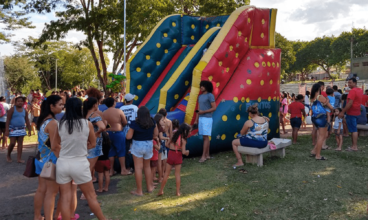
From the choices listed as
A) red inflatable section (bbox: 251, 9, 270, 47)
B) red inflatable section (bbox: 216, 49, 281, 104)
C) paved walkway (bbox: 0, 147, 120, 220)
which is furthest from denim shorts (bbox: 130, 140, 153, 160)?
red inflatable section (bbox: 251, 9, 270, 47)

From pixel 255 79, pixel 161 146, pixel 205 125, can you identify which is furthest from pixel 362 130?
pixel 161 146

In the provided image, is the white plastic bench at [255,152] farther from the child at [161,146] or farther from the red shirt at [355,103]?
the red shirt at [355,103]

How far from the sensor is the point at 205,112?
6.63 meters

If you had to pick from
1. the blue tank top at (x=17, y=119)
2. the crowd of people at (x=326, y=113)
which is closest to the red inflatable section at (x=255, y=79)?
the crowd of people at (x=326, y=113)

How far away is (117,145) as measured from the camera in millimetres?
5770

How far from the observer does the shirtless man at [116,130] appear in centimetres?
546

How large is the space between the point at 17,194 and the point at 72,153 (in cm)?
271

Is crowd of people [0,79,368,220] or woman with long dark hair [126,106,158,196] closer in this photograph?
crowd of people [0,79,368,220]

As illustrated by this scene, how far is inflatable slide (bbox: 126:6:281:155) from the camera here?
7.00m

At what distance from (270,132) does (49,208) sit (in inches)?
244

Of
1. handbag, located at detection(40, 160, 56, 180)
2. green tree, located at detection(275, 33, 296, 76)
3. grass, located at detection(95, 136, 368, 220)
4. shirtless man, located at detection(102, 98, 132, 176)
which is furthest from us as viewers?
green tree, located at detection(275, 33, 296, 76)

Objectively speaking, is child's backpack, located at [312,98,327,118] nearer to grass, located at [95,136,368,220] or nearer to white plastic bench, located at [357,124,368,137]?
grass, located at [95,136,368,220]

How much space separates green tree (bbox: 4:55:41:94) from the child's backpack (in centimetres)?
4503

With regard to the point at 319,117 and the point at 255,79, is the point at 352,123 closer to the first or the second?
the point at 319,117
